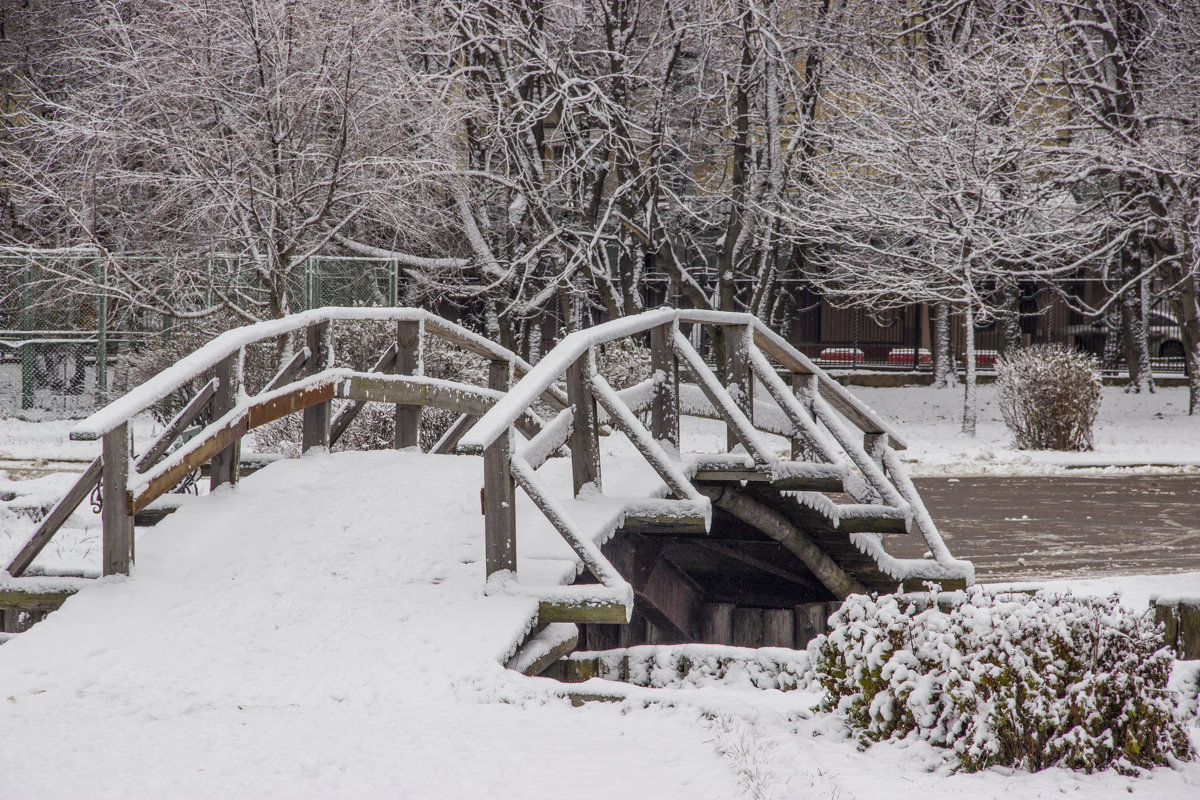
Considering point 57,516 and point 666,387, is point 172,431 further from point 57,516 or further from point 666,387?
point 666,387

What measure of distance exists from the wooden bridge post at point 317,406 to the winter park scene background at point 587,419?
0.09 ft

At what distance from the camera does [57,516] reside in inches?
217

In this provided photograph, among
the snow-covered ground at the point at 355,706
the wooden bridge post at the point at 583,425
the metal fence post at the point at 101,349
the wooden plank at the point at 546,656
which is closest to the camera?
the snow-covered ground at the point at 355,706

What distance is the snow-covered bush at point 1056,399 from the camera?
16891mm

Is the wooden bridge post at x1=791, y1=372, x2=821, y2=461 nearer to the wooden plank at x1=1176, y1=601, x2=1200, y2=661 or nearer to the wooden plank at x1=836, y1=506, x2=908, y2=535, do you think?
the wooden plank at x1=836, y1=506, x2=908, y2=535

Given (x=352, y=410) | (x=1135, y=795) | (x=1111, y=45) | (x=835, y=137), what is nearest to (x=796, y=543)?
(x=352, y=410)

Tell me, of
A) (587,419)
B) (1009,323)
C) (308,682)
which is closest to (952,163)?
(1009,323)

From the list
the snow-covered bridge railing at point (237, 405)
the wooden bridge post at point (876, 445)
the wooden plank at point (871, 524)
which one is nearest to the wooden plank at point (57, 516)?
the snow-covered bridge railing at point (237, 405)

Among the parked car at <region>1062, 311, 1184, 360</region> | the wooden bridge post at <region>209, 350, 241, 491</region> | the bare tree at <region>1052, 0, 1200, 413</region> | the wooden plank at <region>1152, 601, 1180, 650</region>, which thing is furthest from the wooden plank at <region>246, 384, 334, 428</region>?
the parked car at <region>1062, 311, 1184, 360</region>

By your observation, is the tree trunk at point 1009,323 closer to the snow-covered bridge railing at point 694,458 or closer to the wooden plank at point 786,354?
the snow-covered bridge railing at point 694,458

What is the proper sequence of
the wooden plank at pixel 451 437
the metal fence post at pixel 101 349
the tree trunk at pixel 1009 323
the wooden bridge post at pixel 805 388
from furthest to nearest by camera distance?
the tree trunk at pixel 1009 323 < the metal fence post at pixel 101 349 < the wooden plank at pixel 451 437 < the wooden bridge post at pixel 805 388

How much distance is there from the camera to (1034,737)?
3.96m

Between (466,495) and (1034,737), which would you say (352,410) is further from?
(1034,737)

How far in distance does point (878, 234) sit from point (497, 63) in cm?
780
